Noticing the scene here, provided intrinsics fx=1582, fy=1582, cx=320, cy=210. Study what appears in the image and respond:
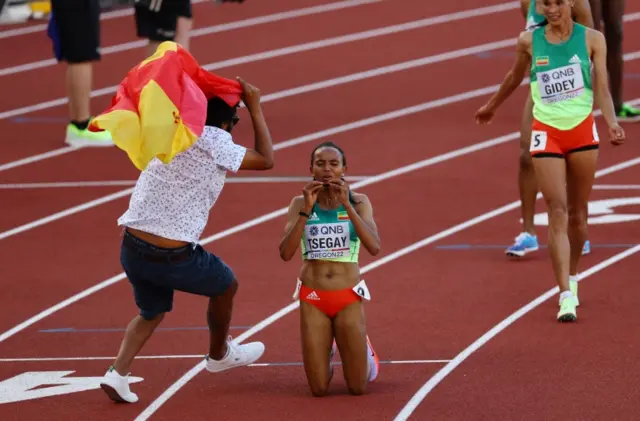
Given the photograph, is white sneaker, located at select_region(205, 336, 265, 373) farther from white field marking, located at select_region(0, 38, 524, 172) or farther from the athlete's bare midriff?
white field marking, located at select_region(0, 38, 524, 172)

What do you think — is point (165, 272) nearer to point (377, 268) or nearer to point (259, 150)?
point (259, 150)

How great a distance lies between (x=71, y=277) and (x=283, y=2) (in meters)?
11.4

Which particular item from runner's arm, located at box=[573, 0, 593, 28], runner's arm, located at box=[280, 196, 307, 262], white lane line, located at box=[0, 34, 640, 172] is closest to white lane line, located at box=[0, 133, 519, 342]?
runner's arm, located at box=[280, 196, 307, 262]

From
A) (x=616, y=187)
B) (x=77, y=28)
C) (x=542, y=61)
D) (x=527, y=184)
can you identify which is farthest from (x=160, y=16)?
(x=542, y=61)

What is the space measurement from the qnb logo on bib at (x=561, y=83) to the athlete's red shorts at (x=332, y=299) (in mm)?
2286

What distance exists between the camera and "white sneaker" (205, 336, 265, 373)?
8367 millimetres

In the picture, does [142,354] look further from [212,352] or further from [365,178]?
[365,178]

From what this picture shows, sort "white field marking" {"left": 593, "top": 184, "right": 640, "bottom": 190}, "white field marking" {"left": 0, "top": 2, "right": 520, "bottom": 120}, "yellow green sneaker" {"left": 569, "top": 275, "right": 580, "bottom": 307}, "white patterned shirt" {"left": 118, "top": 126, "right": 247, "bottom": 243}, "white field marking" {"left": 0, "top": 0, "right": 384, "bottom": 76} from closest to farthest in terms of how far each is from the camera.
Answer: "white patterned shirt" {"left": 118, "top": 126, "right": 247, "bottom": 243}, "yellow green sneaker" {"left": 569, "top": 275, "right": 580, "bottom": 307}, "white field marking" {"left": 593, "top": 184, "right": 640, "bottom": 190}, "white field marking" {"left": 0, "top": 2, "right": 520, "bottom": 120}, "white field marking" {"left": 0, "top": 0, "right": 384, "bottom": 76}

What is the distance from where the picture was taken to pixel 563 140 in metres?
9.59

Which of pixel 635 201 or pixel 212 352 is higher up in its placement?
pixel 212 352

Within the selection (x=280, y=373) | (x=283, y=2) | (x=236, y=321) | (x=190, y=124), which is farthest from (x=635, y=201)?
(x=283, y=2)

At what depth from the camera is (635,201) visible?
12977 millimetres

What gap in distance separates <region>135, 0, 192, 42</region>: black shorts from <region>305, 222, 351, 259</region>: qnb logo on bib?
8.21 m

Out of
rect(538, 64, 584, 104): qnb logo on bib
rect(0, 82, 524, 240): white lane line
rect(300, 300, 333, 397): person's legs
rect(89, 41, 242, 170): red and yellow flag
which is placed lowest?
rect(0, 82, 524, 240): white lane line
